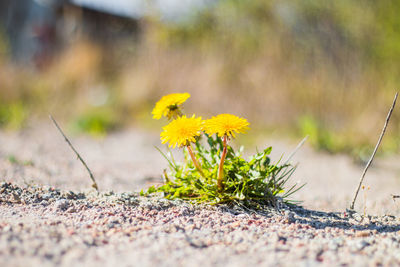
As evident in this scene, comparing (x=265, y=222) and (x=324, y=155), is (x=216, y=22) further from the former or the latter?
(x=265, y=222)

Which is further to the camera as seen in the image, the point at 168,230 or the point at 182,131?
the point at 182,131

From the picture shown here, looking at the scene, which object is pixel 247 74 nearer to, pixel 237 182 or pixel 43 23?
pixel 237 182

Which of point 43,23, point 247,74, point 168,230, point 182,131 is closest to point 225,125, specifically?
point 182,131

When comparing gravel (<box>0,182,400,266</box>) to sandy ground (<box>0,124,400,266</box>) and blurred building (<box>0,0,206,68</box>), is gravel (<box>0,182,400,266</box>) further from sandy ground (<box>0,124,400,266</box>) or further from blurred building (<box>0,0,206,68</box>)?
blurred building (<box>0,0,206,68</box>)

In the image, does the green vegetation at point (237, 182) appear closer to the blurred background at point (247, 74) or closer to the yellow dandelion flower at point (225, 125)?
the yellow dandelion flower at point (225, 125)

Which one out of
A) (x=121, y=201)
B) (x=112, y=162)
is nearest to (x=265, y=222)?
(x=121, y=201)

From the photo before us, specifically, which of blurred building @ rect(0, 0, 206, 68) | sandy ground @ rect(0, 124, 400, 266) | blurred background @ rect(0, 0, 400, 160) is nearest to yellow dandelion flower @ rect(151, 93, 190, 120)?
sandy ground @ rect(0, 124, 400, 266)

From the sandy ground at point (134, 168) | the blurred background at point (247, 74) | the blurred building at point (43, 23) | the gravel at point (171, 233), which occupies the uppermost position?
the blurred building at point (43, 23)

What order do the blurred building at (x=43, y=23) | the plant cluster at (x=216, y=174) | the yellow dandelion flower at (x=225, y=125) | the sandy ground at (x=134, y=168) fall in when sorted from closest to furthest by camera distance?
1. the yellow dandelion flower at (x=225, y=125)
2. the plant cluster at (x=216, y=174)
3. the sandy ground at (x=134, y=168)
4. the blurred building at (x=43, y=23)

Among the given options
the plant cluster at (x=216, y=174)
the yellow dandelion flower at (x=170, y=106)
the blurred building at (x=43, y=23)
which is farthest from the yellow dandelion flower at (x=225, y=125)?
the blurred building at (x=43, y=23)
